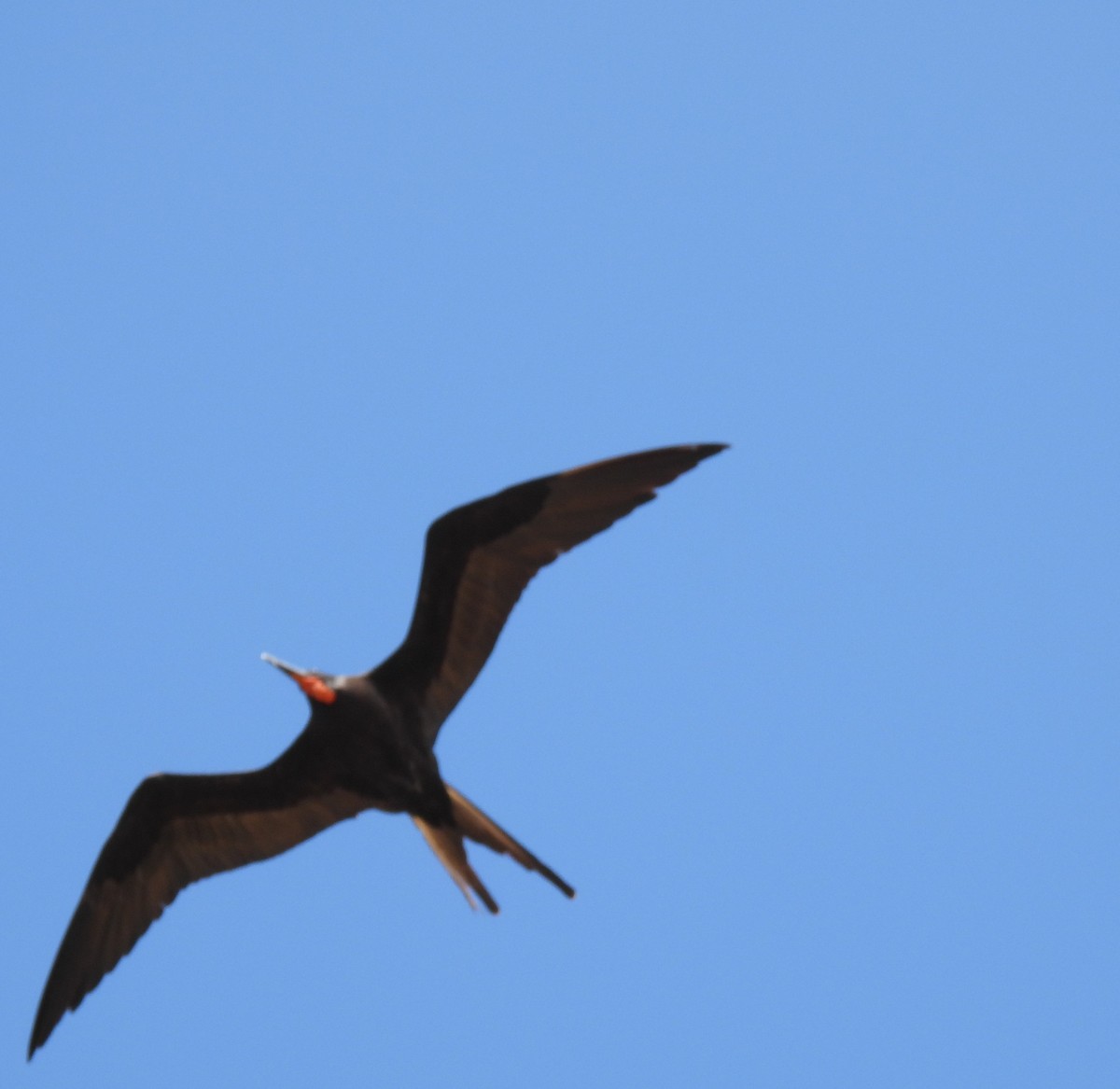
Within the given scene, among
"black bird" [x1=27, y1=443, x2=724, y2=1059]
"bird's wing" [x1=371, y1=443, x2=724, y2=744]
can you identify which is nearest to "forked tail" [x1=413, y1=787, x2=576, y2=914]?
"black bird" [x1=27, y1=443, x2=724, y2=1059]

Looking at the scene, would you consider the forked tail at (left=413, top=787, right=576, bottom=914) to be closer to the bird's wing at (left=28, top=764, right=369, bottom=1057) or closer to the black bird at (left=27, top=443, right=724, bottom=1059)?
the black bird at (left=27, top=443, right=724, bottom=1059)

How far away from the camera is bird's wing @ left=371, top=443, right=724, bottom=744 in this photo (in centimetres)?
639

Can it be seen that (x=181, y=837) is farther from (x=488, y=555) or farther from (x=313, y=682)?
(x=488, y=555)

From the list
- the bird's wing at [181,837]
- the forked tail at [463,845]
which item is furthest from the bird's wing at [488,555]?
the bird's wing at [181,837]

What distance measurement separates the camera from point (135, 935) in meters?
7.03

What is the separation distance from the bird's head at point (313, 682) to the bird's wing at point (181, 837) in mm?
606

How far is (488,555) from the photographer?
6625mm

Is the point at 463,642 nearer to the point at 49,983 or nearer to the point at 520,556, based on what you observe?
the point at 520,556

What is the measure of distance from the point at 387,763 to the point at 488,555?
105 centimetres

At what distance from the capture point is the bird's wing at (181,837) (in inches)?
278

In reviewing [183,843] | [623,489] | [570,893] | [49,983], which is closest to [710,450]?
[623,489]

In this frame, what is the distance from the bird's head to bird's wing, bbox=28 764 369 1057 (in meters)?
0.61

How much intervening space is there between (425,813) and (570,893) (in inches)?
35.1

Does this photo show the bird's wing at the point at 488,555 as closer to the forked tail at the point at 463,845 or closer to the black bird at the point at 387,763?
the black bird at the point at 387,763
